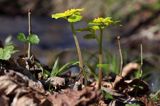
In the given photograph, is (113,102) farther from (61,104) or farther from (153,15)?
(153,15)

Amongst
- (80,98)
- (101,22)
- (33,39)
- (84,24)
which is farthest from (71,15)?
(84,24)

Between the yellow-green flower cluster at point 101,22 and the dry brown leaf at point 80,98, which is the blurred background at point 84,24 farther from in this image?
the dry brown leaf at point 80,98

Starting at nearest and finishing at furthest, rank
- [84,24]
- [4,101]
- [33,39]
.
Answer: [4,101] < [33,39] < [84,24]

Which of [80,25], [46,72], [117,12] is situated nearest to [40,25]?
[80,25]

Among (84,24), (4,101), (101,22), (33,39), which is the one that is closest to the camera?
(4,101)

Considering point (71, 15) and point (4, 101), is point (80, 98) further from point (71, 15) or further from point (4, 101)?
point (71, 15)

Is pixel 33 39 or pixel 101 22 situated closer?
pixel 101 22

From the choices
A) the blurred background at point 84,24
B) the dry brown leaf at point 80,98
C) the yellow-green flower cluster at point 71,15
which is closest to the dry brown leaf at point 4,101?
the dry brown leaf at point 80,98

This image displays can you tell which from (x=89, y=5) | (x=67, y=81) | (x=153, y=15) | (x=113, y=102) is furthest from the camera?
(x=89, y=5)
